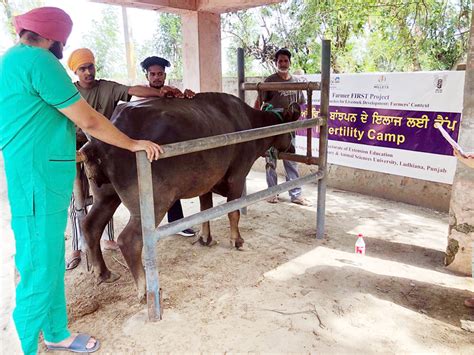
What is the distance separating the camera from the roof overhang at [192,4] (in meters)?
4.67

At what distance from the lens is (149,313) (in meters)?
2.85

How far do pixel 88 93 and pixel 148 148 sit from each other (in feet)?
5.11

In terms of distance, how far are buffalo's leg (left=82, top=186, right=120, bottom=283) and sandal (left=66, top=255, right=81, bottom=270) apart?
1.30 feet

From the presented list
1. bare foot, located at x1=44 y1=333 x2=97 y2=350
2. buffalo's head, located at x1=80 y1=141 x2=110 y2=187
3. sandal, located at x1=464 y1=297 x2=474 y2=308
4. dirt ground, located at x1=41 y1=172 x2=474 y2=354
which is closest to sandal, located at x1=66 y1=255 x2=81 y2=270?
dirt ground, located at x1=41 y1=172 x2=474 y2=354

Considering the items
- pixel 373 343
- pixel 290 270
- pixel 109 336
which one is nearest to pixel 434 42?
pixel 290 270

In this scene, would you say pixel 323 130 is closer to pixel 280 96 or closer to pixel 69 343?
pixel 280 96

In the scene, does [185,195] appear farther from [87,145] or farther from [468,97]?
[468,97]

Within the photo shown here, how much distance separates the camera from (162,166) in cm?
301

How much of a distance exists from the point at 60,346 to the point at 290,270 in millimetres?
1985

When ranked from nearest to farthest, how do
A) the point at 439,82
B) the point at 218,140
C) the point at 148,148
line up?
the point at 148,148 → the point at 218,140 → the point at 439,82

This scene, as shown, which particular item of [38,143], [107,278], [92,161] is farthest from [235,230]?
[38,143]

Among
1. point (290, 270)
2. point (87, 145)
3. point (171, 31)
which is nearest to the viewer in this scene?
point (87, 145)

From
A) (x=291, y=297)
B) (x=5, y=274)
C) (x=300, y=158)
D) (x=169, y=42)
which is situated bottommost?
(x=291, y=297)

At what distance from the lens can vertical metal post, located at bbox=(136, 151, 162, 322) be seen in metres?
2.50
